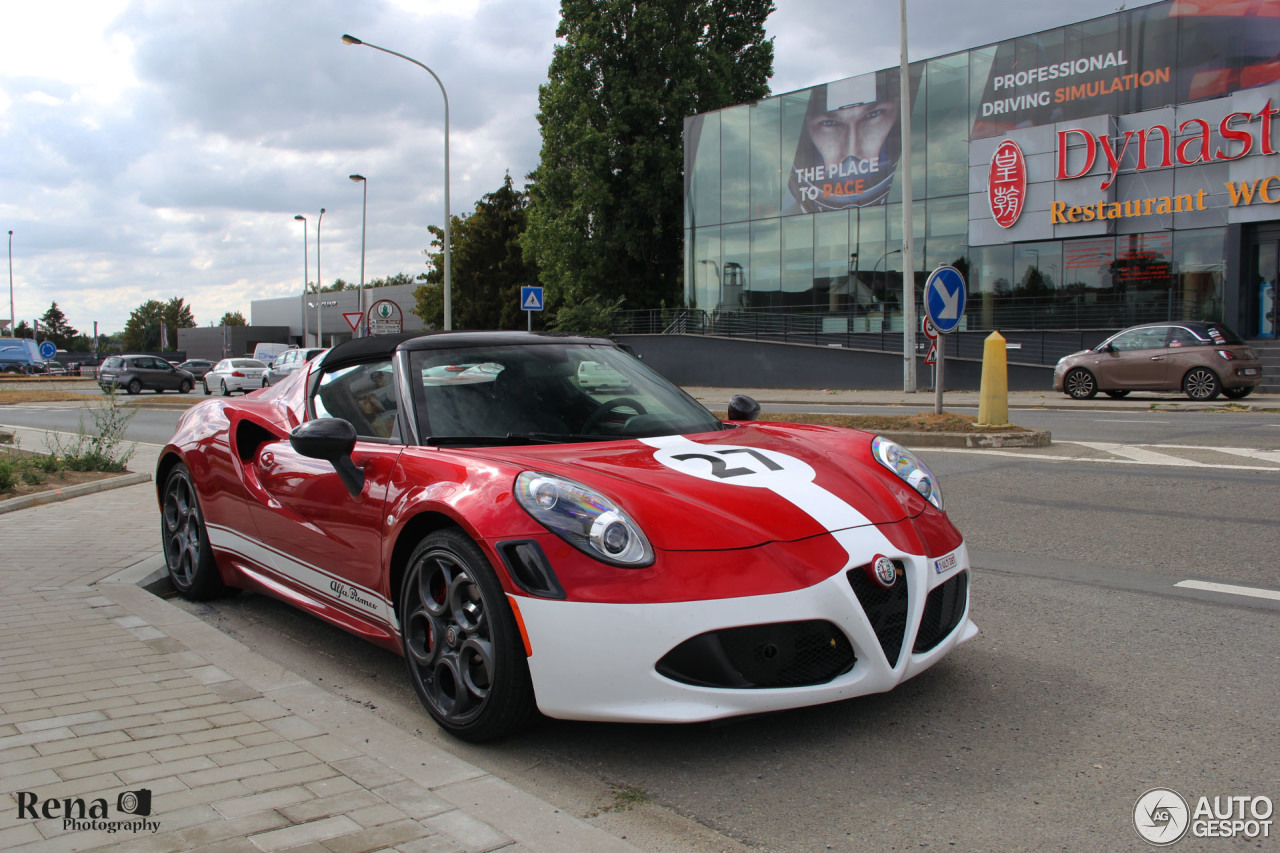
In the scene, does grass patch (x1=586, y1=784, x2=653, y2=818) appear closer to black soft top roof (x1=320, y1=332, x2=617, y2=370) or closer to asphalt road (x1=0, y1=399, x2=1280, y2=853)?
asphalt road (x1=0, y1=399, x2=1280, y2=853)

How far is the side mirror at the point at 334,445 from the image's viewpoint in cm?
365

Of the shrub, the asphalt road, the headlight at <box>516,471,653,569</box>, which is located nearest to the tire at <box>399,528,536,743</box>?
the asphalt road

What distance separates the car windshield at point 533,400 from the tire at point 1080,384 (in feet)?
58.3

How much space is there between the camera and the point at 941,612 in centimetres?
329

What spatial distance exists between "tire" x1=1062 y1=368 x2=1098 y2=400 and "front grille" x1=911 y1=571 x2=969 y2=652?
18.1m

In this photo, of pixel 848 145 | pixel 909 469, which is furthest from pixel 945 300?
pixel 848 145

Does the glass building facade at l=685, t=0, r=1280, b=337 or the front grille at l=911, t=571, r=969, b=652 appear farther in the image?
the glass building facade at l=685, t=0, r=1280, b=337

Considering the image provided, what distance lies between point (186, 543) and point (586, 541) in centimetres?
329

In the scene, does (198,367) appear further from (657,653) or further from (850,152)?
(657,653)

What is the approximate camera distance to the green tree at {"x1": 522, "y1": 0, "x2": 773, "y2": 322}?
3994 cm

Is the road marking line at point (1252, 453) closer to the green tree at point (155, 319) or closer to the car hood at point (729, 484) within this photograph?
the car hood at point (729, 484)

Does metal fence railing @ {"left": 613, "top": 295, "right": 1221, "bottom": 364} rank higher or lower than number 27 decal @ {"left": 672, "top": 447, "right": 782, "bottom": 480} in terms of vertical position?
higher

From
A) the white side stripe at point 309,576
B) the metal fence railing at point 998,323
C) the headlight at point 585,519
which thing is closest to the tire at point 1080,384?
the metal fence railing at point 998,323

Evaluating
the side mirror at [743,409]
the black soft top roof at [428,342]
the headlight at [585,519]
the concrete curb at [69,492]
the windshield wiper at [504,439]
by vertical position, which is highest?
the black soft top roof at [428,342]
